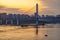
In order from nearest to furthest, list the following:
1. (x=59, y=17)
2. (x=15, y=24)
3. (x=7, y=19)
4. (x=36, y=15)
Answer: (x=36, y=15) → (x=7, y=19) → (x=15, y=24) → (x=59, y=17)

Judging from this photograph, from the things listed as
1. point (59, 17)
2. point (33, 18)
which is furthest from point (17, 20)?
point (59, 17)

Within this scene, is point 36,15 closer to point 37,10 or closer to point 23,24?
point 37,10

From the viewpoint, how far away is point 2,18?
74.2 meters

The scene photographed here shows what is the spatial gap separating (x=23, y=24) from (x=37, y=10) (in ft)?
30.8

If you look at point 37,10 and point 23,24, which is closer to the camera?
point 37,10

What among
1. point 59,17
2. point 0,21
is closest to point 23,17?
point 0,21

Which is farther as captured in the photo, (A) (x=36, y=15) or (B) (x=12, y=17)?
(B) (x=12, y=17)

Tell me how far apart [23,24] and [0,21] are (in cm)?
701

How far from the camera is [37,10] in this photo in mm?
67875

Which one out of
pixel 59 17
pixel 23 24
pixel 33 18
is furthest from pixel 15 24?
pixel 59 17

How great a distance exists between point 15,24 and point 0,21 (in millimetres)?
8028

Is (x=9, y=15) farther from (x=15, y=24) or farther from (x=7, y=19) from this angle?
(x=15, y=24)

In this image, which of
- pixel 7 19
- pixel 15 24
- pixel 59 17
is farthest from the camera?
pixel 59 17

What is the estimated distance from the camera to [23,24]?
75375mm
